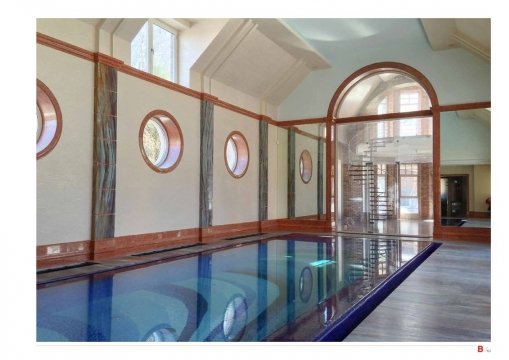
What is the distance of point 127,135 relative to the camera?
653 centimetres

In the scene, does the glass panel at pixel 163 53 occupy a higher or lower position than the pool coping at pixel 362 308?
higher

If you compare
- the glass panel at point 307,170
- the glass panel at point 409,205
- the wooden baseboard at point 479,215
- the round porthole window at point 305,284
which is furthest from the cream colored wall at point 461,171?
the round porthole window at point 305,284

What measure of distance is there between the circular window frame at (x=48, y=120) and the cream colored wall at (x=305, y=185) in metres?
6.69

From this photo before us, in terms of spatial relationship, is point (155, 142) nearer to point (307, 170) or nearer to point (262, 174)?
point (262, 174)

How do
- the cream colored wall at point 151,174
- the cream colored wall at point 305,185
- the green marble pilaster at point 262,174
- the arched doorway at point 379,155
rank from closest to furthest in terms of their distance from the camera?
the cream colored wall at point 151,174, the green marble pilaster at point 262,174, the arched doorway at point 379,155, the cream colored wall at point 305,185

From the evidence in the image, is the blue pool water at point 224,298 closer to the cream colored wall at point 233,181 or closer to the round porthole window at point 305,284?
the round porthole window at point 305,284

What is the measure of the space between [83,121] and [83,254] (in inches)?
73.1

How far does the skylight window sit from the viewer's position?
7.20 m

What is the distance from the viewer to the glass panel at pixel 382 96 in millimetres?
11258

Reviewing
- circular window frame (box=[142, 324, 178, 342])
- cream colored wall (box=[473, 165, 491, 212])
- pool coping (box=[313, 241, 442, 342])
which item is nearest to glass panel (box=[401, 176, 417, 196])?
cream colored wall (box=[473, 165, 491, 212])

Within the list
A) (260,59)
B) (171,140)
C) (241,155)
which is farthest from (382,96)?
(171,140)
